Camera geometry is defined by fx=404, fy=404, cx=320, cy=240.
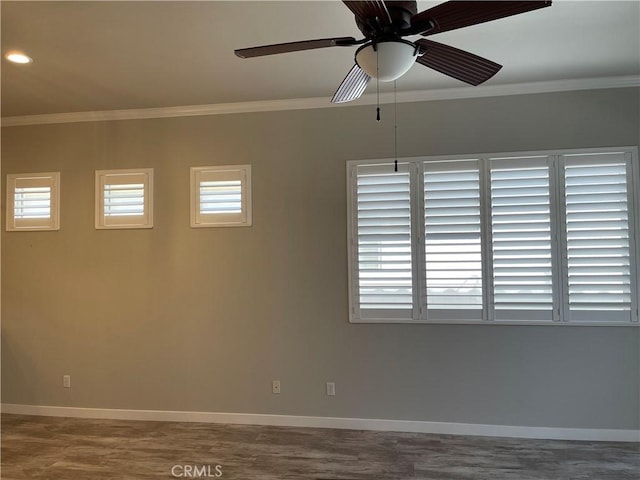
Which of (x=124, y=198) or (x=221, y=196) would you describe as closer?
(x=221, y=196)

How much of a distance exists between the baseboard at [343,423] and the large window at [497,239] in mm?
903

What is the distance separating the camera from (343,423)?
3629 millimetres

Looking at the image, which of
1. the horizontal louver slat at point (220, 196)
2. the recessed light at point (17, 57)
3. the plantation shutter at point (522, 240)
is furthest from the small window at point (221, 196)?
the plantation shutter at point (522, 240)

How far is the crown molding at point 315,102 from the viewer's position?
341cm

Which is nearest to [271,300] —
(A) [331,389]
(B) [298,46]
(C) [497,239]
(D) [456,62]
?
(A) [331,389]

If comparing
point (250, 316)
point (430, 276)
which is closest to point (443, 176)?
point (430, 276)

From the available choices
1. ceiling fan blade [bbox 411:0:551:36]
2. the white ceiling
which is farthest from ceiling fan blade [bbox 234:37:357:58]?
the white ceiling

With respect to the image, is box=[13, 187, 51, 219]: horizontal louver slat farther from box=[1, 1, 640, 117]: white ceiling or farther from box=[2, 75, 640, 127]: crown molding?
box=[1, 1, 640, 117]: white ceiling

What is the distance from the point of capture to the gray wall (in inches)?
135

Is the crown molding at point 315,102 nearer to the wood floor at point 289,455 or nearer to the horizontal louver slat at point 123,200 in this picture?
the horizontal louver slat at point 123,200

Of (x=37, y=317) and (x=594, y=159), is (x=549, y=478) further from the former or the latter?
(x=37, y=317)

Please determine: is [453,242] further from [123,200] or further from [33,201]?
[33,201]

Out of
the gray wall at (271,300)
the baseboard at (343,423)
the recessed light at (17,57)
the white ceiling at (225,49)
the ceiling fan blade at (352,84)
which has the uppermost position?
the white ceiling at (225,49)

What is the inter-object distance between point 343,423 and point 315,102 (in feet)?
9.67
